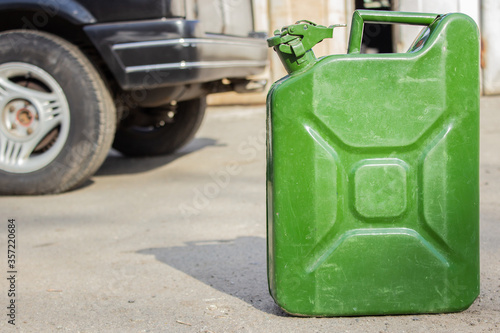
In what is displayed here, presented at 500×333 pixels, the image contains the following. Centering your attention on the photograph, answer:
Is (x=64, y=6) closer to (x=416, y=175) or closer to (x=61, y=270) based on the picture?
(x=61, y=270)

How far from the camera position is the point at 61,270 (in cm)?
236

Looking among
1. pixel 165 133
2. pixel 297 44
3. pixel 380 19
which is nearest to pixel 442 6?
pixel 165 133

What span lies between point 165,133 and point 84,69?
52.5 inches

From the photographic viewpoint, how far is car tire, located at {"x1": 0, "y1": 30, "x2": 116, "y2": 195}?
3.46m

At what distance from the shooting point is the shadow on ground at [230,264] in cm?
202

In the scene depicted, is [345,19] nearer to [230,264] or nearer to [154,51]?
[154,51]

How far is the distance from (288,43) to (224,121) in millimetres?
4788

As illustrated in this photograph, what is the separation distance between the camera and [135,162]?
4625 mm

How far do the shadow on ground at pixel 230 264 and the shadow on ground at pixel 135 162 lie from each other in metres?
1.82

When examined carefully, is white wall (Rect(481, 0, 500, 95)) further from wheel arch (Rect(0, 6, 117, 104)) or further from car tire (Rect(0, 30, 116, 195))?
car tire (Rect(0, 30, 116, 195))

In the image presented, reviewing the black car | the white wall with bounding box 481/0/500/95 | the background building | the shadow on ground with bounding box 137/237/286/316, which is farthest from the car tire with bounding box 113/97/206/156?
the white wall with bounding box 481/0/500/95

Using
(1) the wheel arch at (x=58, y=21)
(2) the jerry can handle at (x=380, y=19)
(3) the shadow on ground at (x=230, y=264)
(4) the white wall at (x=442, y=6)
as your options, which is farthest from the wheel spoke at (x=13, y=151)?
(4) the white wall at (x=442, y=6)

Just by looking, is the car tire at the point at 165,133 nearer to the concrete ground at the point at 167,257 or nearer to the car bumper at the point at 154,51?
the concrete ground at the point at 167,257

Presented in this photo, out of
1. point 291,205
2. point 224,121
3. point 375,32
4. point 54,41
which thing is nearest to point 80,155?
point 54,41
